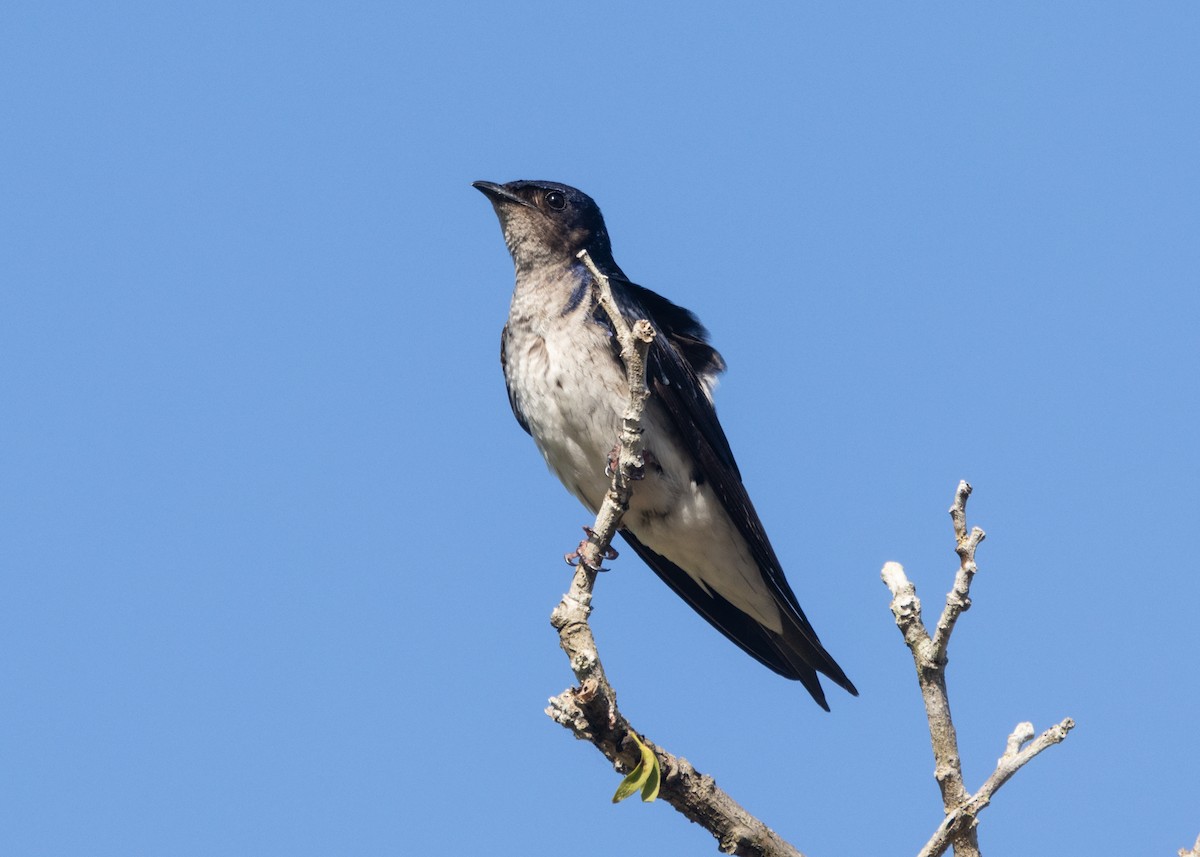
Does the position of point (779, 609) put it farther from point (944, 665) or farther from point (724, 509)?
point (944, 665)

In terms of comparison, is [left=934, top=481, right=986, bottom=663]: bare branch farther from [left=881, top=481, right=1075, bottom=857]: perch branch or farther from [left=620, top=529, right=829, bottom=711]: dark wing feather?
[left=620, top=529, right=829, bottom=711]: dark wing feather

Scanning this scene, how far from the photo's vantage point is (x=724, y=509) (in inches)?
358

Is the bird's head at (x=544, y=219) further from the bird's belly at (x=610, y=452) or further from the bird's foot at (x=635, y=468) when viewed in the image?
the bird's foot at (x=635, y=468)

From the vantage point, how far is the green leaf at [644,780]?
530 cm

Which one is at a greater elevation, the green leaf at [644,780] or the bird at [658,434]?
the bird at [658,434]

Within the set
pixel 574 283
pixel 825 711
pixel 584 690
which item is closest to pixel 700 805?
pixel 584 690

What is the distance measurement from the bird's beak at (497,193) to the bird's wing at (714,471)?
971 millimetres

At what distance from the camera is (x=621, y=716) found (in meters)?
5.47

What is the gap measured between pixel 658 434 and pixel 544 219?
1.91m

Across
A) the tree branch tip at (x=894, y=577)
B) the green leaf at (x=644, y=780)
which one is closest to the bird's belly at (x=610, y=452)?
the green leaf at (x=644, y=780)

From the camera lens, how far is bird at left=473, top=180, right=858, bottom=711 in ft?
28.0

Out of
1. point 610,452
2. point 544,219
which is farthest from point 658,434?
point 544,219

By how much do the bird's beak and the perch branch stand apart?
226 inches

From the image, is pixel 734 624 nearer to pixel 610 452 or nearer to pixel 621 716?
pixel 610 452
